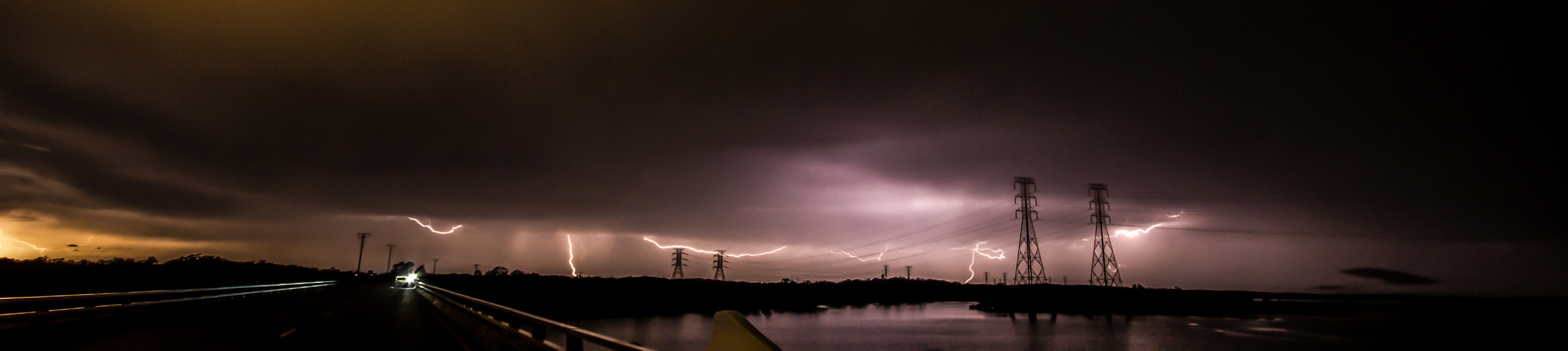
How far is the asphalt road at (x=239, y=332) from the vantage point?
13867 millimetres

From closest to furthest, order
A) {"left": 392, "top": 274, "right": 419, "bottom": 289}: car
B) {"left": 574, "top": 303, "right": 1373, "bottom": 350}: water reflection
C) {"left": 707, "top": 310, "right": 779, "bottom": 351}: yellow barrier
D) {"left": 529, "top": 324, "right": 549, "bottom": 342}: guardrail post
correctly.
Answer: {"left": 707, "top": 310, "right": 779, "bottom": 351}: yellow barrier
{"left": 529, "top": 324, "right": 549, "bottom": 342}: guardrail post
{"left": 574, "top": 303, "right": 1373, "bottom": 350}: water reflection
{"left": 392, "top": 274, "right": 419, "bottom": 289}: car

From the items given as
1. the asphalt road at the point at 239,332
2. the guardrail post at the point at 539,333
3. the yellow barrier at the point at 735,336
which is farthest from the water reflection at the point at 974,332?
the yellow barrier at the point at 735,336

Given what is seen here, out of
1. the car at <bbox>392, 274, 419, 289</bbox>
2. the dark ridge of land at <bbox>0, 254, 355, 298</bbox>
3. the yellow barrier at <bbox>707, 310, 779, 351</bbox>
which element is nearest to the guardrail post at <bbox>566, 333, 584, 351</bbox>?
the yellow barrier at <bbox>707, 310, 779, 351</bbox>

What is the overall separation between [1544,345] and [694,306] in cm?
16846

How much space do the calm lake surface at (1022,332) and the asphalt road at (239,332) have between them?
45.0m

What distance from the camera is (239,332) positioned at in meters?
17.3

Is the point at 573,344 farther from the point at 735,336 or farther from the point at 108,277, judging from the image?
the point at 108,277

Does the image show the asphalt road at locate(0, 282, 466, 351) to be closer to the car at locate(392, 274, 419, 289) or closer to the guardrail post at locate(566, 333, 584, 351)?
the guardrail post at locate(566, 333, 584, 351)

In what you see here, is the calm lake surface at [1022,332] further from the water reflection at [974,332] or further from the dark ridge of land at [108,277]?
the dark ridge of land at [108,277]

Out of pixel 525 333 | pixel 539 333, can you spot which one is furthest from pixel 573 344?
pixel 525 333

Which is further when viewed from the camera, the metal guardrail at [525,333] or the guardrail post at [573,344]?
the guardrail post at [573,344]

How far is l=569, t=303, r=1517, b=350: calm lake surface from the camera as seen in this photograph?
90250 millimetres

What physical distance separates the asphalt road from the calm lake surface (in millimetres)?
45018

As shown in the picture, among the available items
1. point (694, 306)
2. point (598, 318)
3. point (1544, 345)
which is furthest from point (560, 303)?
point (1544, 345)
